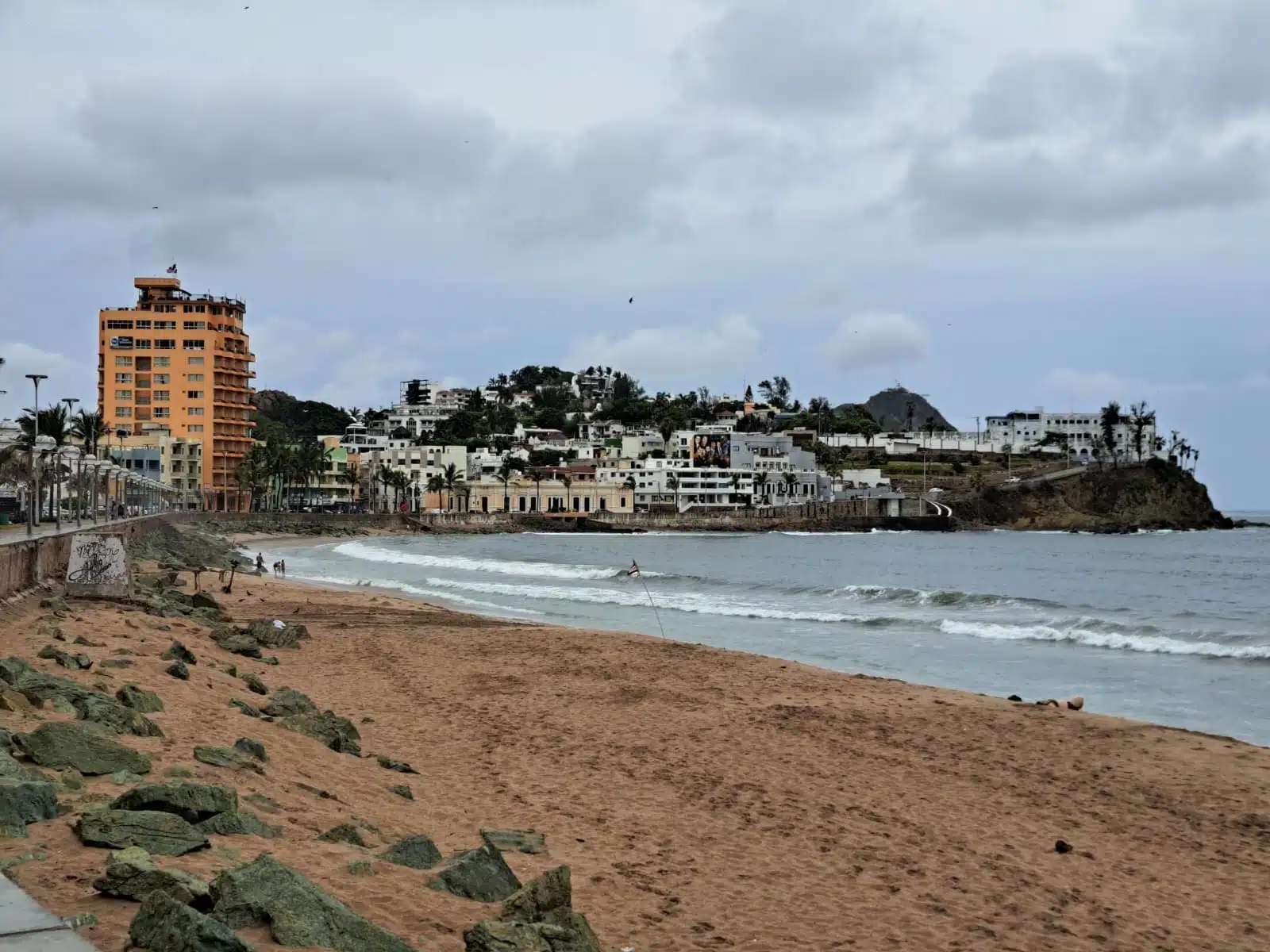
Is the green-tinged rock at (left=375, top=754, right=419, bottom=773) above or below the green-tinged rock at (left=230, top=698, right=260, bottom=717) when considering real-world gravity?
below

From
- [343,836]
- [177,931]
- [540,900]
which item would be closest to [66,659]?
[343,836]

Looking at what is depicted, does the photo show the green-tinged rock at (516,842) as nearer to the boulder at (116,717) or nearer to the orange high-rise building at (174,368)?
the boulder at (116,717)

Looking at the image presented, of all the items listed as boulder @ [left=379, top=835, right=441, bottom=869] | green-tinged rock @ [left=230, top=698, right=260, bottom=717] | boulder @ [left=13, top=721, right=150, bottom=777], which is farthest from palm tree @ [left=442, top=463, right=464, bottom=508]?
boulder @ [left=379, top=835, right=441, bottom=869]

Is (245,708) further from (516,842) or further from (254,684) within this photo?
(516,842)

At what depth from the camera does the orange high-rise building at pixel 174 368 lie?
11369 centimetres

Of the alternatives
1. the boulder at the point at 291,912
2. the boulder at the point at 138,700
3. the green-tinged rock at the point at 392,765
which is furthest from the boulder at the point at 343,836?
the green-tinged rock at the point at 392,765

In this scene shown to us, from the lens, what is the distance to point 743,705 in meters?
16.5

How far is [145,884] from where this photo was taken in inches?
210

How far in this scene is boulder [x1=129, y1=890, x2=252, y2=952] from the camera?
4504mm

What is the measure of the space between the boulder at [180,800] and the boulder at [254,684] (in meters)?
6.91

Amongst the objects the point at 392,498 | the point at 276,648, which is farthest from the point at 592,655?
the point at 392,498

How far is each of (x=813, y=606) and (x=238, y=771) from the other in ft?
100

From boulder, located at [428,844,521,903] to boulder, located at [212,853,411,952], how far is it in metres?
1.28

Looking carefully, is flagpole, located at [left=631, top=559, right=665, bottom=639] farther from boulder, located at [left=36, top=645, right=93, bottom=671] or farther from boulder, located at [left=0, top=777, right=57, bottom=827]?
boulder, located at [left=0, top=777, right=57, bottom=827]
